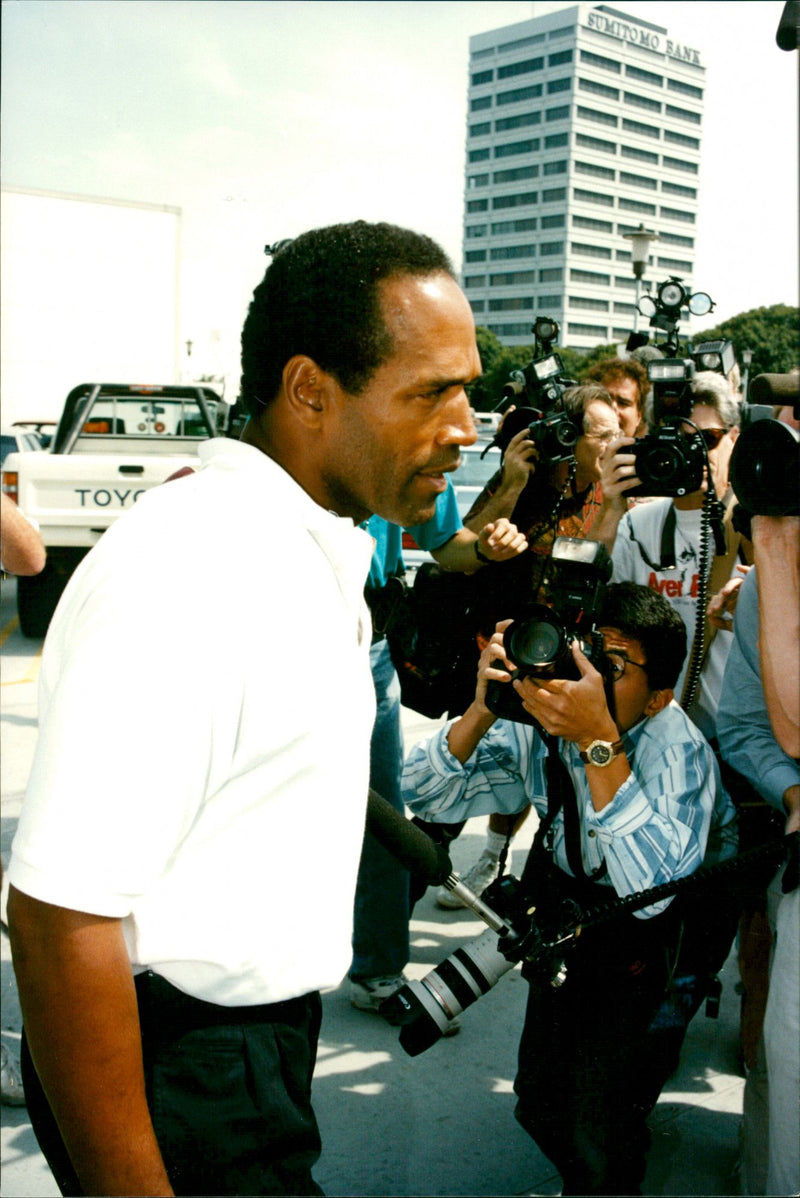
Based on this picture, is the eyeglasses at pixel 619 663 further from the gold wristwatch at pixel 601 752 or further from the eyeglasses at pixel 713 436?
the eyeglasses at pixel 713 436

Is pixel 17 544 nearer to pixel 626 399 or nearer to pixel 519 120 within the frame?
pixel 626 399

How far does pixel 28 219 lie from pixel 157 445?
572cm

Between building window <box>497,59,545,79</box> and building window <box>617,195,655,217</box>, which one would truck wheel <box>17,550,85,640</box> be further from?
building window <box>617,195,655,217</box>

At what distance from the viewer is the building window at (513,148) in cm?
8275

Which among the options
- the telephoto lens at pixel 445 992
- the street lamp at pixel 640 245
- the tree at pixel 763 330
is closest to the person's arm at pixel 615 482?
the telephoto lens at pixel 445 992

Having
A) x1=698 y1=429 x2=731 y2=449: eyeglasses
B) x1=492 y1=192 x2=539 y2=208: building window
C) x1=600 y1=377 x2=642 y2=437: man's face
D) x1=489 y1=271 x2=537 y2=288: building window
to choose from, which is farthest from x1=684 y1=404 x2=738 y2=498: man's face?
x1=489 y1=271 x2=537 y2=288: building window

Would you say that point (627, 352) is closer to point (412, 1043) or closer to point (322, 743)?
point (412, 1043)

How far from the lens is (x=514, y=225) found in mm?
91812

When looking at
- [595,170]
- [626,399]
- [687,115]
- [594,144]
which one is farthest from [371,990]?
[595,170]

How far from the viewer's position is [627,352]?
14.4 feet

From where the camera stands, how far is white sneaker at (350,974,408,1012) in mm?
2805

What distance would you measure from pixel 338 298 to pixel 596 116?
7372cm

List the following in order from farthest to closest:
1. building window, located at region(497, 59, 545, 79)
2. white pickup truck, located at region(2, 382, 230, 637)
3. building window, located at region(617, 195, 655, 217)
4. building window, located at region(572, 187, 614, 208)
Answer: building window, located at region(572, 187, 614, 208), building window, located at region(617, 195, 655, 217), building window, located at region(497, 59, 545, 79), white pickup truck, located at region(2, 382, 230, 637)

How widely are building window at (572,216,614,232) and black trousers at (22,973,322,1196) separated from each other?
94.1m
